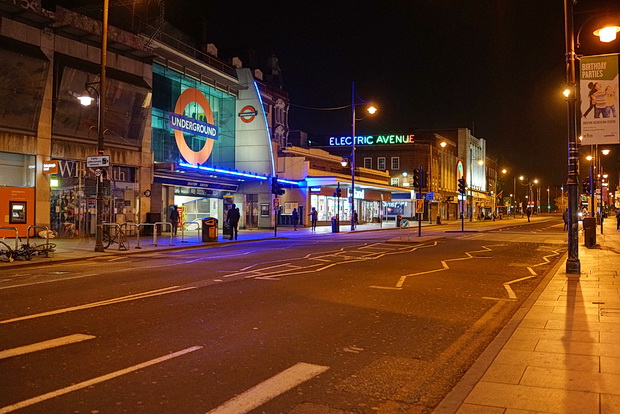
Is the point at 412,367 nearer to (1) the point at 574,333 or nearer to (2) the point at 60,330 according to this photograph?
(1) the point at 574,333

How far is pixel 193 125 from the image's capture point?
3525 centimetres

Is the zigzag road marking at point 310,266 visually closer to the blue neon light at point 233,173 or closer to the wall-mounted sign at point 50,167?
the wall-mounted sign at point 50,167

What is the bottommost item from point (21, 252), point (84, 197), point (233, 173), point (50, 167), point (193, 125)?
point (21, 252)

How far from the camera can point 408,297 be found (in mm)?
10539

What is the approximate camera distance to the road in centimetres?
493

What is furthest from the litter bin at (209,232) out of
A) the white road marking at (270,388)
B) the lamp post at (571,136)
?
the white road marking at (270,388)

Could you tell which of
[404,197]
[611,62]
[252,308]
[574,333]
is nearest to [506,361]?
[574,333]

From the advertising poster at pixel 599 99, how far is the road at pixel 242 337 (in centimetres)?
369

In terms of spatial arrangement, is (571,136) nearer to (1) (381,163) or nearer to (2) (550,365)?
(2) (550,365)

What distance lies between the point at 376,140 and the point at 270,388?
74.3m

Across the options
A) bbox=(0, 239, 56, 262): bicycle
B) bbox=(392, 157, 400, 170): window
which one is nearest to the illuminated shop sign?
bbox=(392, 157, 400, 170): window

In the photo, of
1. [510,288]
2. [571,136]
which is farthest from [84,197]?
[571,136]

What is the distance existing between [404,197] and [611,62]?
61345mm

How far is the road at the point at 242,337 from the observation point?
4.93 m
